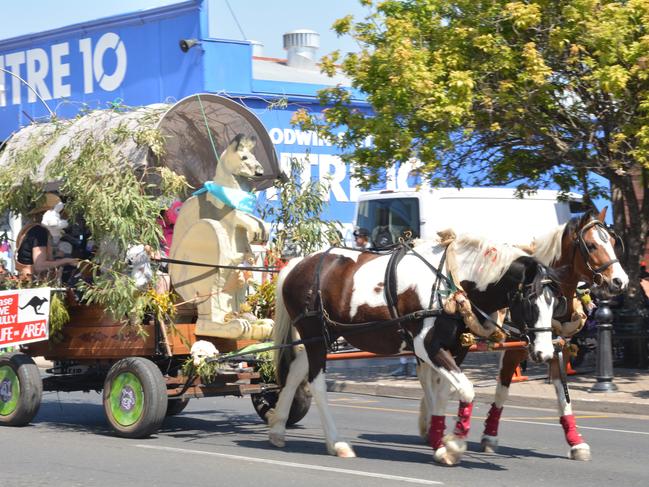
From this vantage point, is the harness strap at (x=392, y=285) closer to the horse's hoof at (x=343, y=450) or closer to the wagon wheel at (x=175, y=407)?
the horse's hoof at (x=343, y=450)

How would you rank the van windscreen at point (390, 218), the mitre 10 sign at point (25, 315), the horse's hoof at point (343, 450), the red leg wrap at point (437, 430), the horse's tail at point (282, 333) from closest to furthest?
the red leg wrap at point (437, 430)
the horse's hoof at point (343, 450)
the horse's tail at point (282, 333)
the mitre 10 sign at point (25, 315)
the van windscreen at point (390, 218)

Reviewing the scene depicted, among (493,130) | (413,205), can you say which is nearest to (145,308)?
(493,130)

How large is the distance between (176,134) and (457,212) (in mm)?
11144

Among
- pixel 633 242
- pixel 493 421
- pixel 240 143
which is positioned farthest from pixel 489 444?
pixel 633 242

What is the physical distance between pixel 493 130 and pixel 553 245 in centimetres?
606

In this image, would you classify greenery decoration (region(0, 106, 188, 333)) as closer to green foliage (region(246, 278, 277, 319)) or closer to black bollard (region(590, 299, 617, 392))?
green foliage (region(246, 278, 277, 319))

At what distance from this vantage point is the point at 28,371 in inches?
436

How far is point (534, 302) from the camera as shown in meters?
8.70

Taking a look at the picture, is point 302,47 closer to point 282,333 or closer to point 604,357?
point 604,357

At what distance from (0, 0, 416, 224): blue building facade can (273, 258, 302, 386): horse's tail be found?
1400 centimetres

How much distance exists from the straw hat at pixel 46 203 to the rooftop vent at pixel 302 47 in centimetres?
2366

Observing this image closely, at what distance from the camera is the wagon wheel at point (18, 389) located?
11008mm

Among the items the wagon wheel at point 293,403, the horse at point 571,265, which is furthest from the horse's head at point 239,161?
the horse at point 571,265

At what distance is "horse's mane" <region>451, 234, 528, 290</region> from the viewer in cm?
891
